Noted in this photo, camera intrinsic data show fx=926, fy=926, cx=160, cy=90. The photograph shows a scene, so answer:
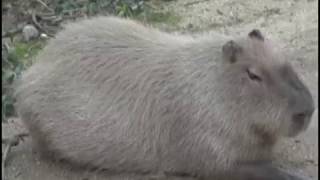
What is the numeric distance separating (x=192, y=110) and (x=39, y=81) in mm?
760

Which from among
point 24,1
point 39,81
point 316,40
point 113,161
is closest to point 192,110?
point 113,161

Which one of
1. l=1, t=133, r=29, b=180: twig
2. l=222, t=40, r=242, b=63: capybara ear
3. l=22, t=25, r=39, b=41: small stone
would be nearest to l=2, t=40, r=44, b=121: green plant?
l=1, t=133, r=29, b=180: twig

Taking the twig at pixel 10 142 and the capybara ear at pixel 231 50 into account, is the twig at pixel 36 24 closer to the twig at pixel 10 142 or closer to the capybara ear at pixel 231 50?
the twig at pixel 10 142

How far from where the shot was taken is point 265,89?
3900mm

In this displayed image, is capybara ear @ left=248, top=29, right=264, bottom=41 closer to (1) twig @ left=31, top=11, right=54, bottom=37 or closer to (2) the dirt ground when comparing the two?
(2) the dirt ground

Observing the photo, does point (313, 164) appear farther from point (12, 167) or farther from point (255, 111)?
point (12, 167)

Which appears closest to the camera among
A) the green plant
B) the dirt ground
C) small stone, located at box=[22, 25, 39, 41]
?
the dirt ground

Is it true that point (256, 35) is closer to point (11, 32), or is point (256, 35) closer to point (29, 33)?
point (29, 33)

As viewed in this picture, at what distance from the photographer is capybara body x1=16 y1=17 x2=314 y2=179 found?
12.9 feet

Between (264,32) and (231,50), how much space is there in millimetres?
1561

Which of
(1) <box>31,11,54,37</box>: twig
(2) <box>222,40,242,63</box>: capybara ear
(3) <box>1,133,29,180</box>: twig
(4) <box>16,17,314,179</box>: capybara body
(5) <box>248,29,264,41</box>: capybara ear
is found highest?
(5) <box>248,29,264,41</box>: capybara ear

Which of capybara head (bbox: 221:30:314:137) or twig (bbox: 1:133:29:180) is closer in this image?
capybara head (bbox: 221:30:314:137)

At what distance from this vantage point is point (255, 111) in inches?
154

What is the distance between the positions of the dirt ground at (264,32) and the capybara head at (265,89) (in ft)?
1.31
